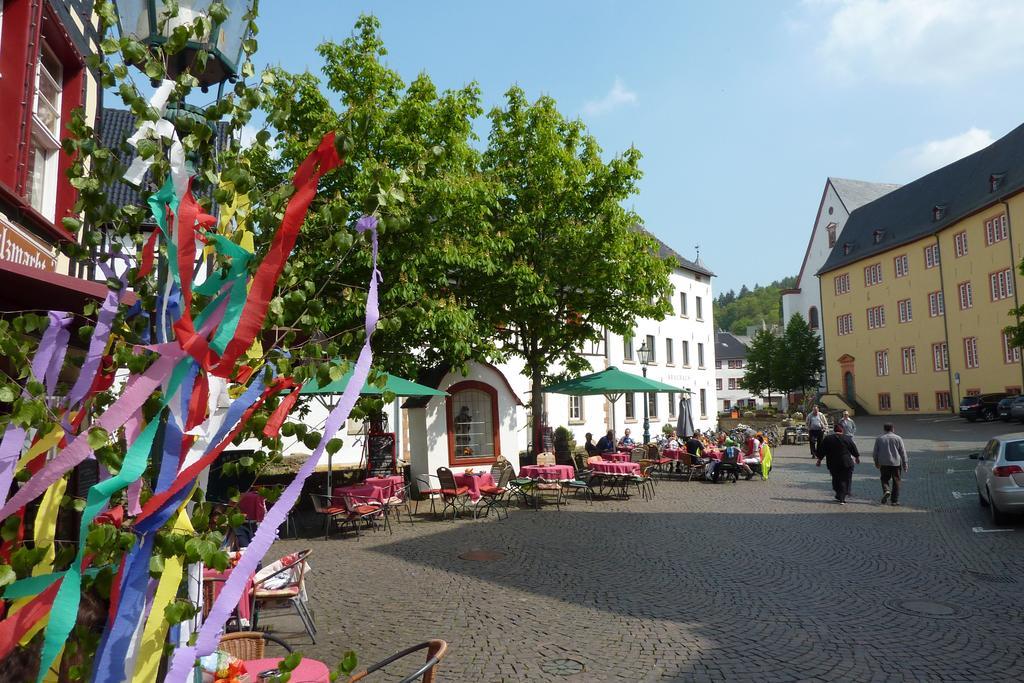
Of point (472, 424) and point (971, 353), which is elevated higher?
point (971, 353)

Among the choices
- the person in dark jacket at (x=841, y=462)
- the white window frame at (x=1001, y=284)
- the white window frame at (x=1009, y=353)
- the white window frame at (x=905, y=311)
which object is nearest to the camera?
the person in dark jacket at (x=841, y=462)

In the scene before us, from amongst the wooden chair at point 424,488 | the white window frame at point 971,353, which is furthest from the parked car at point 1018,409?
the wooden chair at point 424,488

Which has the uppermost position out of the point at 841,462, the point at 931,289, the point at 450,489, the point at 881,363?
the point at 931,289

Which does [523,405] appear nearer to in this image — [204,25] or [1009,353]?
[204,25]

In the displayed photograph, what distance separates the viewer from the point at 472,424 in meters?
17.8

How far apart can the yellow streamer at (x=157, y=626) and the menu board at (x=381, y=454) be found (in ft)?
45.6

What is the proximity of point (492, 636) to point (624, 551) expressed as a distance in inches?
165

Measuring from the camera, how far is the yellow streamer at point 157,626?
89.6 inches

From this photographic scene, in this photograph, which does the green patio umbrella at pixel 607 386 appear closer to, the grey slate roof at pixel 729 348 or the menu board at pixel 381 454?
the menu board at pixel 381 454

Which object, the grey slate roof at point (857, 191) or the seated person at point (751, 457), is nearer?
the seated person at point (751, 457)

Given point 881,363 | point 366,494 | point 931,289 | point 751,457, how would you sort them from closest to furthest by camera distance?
1. point 366,494
2. point 751,457
3. point 931,289
4. point 881,363

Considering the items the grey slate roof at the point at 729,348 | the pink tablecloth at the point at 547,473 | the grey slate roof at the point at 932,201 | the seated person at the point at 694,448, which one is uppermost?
the grey slate roof at the point at 932,201

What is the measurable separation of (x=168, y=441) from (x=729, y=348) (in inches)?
4012

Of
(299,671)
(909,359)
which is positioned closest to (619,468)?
(299,671)
